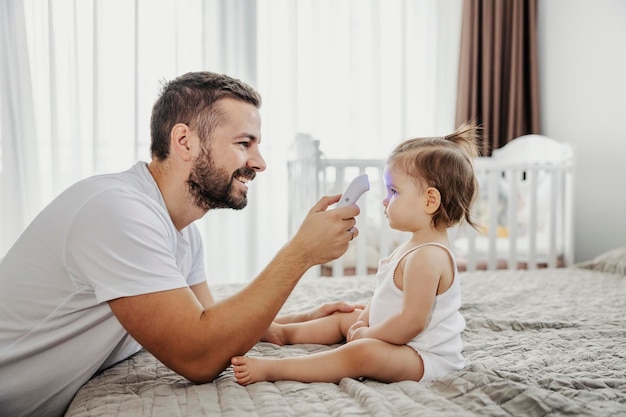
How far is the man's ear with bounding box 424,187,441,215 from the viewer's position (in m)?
1.34

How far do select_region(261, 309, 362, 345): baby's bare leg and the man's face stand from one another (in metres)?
0.33

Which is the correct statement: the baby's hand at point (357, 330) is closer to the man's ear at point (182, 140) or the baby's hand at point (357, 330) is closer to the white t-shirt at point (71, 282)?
the white t-shirt at point (71, 282)

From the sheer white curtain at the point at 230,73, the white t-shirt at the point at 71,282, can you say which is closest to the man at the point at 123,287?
the white t-shirt at the point at 71,282

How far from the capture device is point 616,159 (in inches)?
143

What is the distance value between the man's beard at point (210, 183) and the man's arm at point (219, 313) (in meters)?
0.23

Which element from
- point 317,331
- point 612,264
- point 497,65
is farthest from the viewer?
point 497,65

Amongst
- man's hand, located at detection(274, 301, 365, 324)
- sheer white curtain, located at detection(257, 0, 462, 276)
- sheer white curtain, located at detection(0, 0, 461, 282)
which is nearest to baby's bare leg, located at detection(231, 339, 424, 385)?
man's hand, located at detection(274, 301, 365, 324)

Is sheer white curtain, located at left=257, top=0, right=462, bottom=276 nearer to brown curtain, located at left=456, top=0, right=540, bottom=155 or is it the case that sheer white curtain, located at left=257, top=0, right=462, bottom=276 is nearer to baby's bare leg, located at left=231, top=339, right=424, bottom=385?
brown curtain, located at left=456, top=0, right=540, bottom=155

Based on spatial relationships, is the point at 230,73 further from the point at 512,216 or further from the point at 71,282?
the point at 71,282

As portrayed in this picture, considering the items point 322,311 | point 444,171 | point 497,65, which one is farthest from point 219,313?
point 497,65

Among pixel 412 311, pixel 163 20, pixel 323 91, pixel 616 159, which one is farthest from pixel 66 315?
pixel 616 159

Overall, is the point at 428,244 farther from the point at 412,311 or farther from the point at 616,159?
the point at 616,159

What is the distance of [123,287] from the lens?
105 cm

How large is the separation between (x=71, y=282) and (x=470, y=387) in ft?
2.35
